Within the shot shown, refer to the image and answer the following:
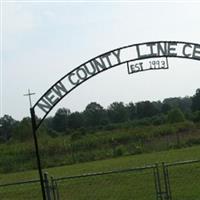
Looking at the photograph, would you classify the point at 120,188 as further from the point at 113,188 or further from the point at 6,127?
the point at 6,127

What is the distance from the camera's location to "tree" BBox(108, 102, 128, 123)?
81.1m

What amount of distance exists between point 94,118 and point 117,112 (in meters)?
7.16

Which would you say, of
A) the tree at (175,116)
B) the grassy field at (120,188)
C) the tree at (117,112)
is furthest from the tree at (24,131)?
the grassy field at (120,188)

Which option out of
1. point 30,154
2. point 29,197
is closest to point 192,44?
point 29,197

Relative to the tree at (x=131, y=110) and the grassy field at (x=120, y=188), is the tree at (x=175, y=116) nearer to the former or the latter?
the tree at (x=131, y=110)

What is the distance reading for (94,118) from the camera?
76.2m

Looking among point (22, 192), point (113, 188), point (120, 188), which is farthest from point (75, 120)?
point (120, 188)

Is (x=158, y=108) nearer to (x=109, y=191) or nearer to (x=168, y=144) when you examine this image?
(x=168, y=144)

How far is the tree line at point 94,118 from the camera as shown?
2489 inches

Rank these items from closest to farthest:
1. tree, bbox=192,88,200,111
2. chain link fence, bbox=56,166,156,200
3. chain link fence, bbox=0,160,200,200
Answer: chain link fence, bbox=0,160,200,200
chain link fence, bbox=56,166,156,200
tree, bbox=192,88,200,111

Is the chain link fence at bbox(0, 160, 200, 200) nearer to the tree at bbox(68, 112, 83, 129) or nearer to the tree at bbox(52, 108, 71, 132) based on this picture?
the tree at bbox(52, 108, 71, 132)

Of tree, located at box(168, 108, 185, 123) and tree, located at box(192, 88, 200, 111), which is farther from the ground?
tree, located at box(192, 88, 200, 111)

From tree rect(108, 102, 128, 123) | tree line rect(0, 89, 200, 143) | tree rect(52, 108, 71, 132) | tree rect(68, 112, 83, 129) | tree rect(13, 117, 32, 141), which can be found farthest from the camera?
tree rect(108, 102, 128, 123)

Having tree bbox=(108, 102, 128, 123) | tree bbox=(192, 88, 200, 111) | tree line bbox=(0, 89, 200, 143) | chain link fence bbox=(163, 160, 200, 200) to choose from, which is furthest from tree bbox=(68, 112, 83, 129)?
chain link fence bbox=(163, 160, 200, 200)
